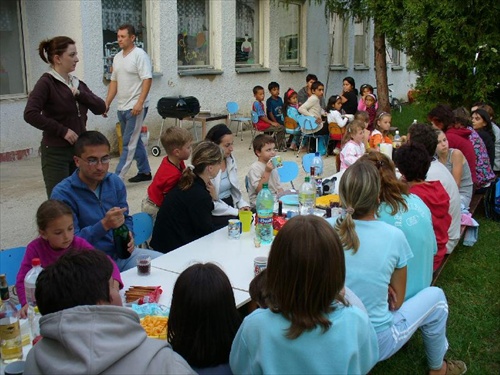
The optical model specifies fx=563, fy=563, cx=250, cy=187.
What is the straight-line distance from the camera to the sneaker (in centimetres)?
338

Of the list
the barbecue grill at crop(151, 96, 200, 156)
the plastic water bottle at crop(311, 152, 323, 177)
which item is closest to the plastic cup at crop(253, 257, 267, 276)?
the plastic water bottle at crop(311, 152, 323, 177)

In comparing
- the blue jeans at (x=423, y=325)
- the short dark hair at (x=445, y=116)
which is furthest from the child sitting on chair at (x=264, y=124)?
the blue jeans at (x=423, y=325)

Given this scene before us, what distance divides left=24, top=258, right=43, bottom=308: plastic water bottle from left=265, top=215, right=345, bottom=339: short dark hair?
4.47ft

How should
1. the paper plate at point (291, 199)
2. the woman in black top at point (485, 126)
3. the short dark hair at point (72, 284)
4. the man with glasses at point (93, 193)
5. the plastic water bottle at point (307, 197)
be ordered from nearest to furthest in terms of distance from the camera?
the short dark hair at point (72, 284) → the man with glasses at point (93, 193) → the plastic water bottle at point (307, 197) → the paper plate at point (291, 199) → the woman in black top at point (485, 126)

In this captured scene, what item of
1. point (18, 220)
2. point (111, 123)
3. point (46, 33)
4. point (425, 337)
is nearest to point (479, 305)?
point (425, 337)

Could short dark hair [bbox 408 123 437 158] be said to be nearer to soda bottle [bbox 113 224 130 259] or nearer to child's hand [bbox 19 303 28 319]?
soda bottle [bbox 113 224 130 259]

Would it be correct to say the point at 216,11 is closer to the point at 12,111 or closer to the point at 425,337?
the point at 12,111

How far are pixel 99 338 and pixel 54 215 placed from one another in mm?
1431

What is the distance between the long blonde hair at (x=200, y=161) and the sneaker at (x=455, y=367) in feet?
6.59

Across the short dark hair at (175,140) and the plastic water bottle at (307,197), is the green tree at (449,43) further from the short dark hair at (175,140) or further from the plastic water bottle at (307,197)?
the short dark hair at (175,140)

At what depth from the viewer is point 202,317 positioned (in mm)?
2123

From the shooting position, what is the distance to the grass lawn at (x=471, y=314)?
141 inches

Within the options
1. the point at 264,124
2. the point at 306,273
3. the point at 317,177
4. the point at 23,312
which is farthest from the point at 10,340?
the point at 264,124

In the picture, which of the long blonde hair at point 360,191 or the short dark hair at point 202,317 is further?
the long blonde hair at point 360,191
